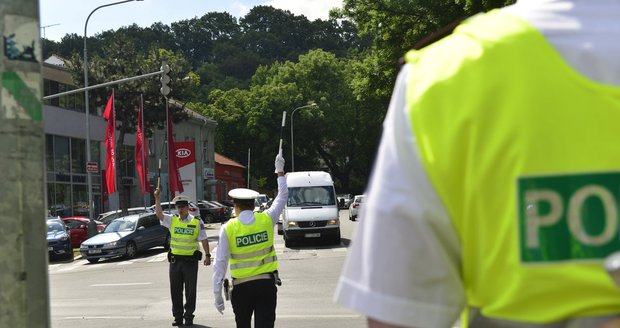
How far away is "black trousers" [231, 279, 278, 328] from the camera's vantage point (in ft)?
26.1

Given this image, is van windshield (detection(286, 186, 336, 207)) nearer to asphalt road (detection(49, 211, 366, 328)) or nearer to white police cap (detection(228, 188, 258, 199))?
asphalt road (detection(49, 211, 366, 328))

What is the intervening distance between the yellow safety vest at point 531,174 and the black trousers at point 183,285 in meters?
10.9

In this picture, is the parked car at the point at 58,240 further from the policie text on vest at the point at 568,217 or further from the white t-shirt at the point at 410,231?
the policie text on vest at the point at 568,217

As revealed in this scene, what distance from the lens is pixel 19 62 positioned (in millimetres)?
3525

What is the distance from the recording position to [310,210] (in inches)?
1081

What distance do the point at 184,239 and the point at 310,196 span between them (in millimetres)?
15885

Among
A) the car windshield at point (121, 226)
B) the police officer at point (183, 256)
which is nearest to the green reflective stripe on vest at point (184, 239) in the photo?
the police officer at point (183, 256)

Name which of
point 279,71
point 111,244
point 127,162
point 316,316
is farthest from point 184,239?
point 279,71

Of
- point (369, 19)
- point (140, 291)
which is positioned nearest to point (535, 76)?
point (140, 291)

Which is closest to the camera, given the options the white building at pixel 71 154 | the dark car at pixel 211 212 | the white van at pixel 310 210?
the white van at pixel 310 210

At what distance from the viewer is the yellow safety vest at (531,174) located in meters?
1.19

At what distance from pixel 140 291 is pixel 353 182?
206 feet

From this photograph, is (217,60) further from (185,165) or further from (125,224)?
(125,224)

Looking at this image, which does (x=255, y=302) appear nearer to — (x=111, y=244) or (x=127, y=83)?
(x=111, y=244)
